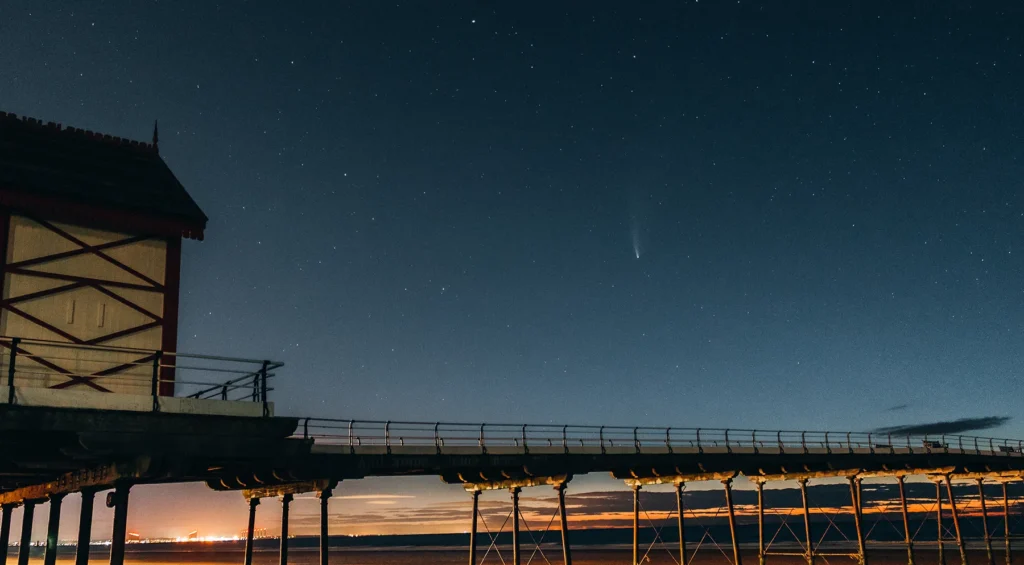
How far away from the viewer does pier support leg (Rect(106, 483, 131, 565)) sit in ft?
48.8

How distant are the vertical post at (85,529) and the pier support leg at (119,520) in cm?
44

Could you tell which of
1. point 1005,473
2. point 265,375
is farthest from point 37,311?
point 1005,473

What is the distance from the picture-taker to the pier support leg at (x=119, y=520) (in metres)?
14.9

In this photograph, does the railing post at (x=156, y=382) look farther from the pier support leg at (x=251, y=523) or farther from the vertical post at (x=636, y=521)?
the vertical post at (x=636, y=521)

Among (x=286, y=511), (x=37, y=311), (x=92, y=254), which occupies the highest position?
(x=92, y=254)

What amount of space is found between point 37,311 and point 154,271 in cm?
246

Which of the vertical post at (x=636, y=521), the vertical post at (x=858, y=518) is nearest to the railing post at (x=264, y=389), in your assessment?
the vertical post at (x=636, y=521)

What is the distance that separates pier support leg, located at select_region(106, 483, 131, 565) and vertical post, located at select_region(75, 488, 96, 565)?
0.44 m

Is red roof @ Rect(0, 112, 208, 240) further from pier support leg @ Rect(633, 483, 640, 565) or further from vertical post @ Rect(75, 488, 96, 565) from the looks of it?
pier support leg @ Rect(633, 483, 640, 565)

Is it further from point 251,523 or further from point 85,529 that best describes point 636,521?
point 85,529

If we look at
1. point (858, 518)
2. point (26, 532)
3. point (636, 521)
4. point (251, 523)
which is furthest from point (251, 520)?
point (858, 518)

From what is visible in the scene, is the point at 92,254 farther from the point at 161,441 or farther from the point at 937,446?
the point at 937,446

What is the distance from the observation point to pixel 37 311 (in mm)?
17156

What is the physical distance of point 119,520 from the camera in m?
15.0
